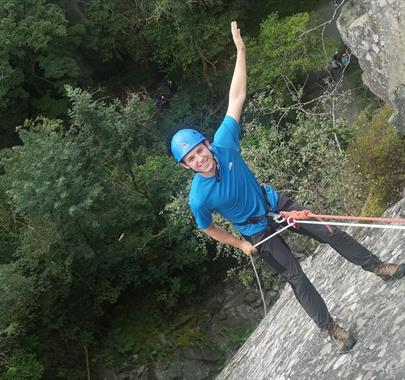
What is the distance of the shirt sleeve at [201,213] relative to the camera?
4379 mm

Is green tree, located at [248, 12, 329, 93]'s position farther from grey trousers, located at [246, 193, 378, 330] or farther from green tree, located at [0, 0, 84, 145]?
grey trousers, located at [246, 193, 378, 330]

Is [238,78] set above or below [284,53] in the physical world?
above

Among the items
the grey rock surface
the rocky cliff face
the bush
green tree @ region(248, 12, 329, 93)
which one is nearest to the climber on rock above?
the grey rock surface

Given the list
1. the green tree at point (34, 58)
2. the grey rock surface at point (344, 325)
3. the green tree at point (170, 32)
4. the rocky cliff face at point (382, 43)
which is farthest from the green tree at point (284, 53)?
the rocky cliff face at point (382, 43)

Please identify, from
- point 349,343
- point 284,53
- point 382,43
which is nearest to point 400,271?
point 349,343

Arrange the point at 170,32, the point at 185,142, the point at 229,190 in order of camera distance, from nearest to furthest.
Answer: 1. the point at 185,142
2. the point at 229,190
3. the point at 170,32

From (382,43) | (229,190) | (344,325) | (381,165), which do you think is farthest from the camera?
(381,165)

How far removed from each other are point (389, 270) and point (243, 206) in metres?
1.42

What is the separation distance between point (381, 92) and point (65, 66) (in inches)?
611

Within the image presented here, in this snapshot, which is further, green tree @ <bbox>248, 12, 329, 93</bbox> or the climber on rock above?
green tree @ <bbox>248, 12, 329, 93</bbox>

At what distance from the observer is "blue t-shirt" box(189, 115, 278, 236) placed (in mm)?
4336

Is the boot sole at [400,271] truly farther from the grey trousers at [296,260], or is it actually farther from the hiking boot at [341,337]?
the hiking boot at [341,337]

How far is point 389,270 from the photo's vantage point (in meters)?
4.64

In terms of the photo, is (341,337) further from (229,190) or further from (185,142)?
(185,142)
